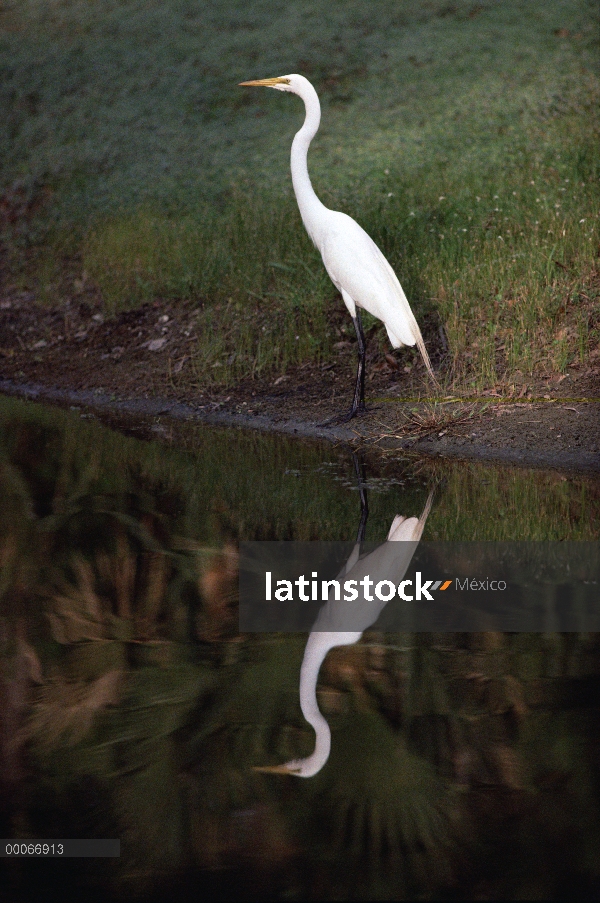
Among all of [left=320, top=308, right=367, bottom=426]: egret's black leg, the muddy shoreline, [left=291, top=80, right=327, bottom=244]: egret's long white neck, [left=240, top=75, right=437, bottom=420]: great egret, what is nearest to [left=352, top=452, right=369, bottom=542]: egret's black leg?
the muddy shoreline

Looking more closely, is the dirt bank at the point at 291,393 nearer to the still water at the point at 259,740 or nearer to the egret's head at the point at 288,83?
the still water at the point at 259,740

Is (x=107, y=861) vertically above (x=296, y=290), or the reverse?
(x=107, y=861)

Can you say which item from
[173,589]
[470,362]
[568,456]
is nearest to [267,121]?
[470,362]

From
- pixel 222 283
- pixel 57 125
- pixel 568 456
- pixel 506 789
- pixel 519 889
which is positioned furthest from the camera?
pixel 57 125

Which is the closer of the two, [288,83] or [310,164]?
[288,83]

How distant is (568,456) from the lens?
602cm

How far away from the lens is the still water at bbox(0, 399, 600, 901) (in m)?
2.13

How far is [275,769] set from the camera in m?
2.51

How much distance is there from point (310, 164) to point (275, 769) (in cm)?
1214

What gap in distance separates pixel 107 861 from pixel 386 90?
1575 centimetres

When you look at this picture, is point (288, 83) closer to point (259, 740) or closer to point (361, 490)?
point (361, 490)

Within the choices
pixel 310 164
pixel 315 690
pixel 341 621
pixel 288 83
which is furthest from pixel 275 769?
pixel 310 164

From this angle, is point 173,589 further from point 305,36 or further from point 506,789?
point 305,36

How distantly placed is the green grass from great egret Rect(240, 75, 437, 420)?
695 millimetres
